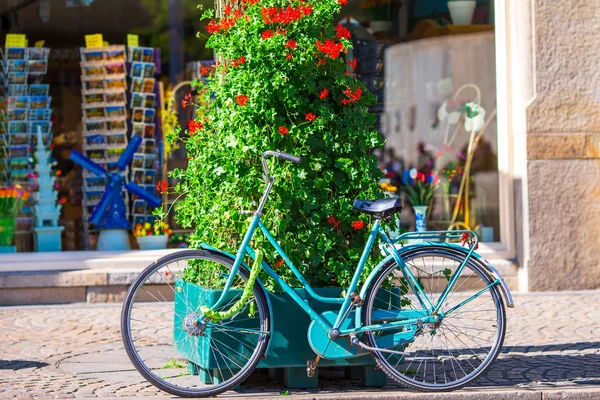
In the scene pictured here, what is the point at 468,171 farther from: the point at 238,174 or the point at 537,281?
the point at 238,174

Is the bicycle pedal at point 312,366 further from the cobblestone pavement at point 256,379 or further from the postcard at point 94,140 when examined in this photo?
the postcard at point 94,140

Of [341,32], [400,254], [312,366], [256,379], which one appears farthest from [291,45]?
[256,379]

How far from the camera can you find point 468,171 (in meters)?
10.6

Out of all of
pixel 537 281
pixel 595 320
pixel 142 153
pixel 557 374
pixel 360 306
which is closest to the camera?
pixel 360 306

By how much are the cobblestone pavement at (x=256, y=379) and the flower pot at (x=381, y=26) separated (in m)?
3.17

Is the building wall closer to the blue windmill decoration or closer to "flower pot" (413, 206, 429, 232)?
"flower pot" (413, 206, 429, 232)

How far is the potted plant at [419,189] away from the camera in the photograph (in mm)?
10570

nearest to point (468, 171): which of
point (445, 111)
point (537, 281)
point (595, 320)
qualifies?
point (445, 111)

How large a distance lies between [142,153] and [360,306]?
5547mm

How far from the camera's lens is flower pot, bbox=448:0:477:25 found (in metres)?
10.5

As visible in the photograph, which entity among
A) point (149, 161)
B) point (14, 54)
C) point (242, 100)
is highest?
point (14, 54)

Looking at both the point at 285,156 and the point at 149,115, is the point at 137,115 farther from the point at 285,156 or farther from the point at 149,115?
the point at 285,156

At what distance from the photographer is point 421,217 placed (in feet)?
34.7

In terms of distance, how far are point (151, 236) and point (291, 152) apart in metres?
4.90
